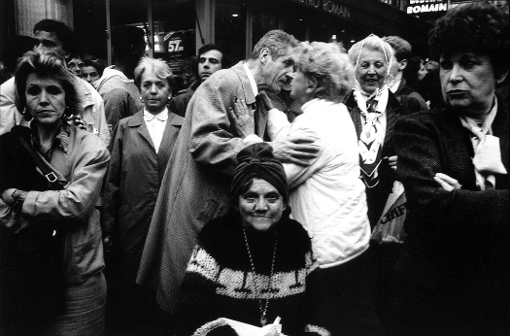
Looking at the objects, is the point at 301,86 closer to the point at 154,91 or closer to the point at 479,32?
the point at 479,32

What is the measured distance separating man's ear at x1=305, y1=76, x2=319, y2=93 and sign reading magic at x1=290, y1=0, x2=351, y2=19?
16.3 ft

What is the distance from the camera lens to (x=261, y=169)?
218cm

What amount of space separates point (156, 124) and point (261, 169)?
177 centimetres

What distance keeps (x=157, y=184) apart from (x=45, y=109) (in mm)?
1255

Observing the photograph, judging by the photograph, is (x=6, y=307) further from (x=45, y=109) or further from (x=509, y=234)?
(x=509, y=234)

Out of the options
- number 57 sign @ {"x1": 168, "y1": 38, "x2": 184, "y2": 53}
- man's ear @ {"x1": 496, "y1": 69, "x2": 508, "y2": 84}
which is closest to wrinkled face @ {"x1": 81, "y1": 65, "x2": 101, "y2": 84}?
number 57 sign @ {"x1": 168, "y1": 38, "x2": 184, "y2": 53}

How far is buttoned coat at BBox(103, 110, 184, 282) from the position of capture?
355cm

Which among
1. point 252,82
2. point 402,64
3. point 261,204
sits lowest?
point 261,204

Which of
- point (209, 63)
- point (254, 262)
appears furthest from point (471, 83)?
point (209, 63)

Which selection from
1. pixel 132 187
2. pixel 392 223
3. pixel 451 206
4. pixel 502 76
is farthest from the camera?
pixel 132 187

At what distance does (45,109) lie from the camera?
2.42 meters

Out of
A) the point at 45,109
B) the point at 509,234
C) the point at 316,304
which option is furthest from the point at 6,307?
the point at 509,234

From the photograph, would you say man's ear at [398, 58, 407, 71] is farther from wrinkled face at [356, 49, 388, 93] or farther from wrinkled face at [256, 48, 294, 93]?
wrinkled face at [256, 48, 294, 93]

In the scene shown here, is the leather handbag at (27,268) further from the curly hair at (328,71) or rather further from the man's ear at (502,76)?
the man's ear at (502,76)
